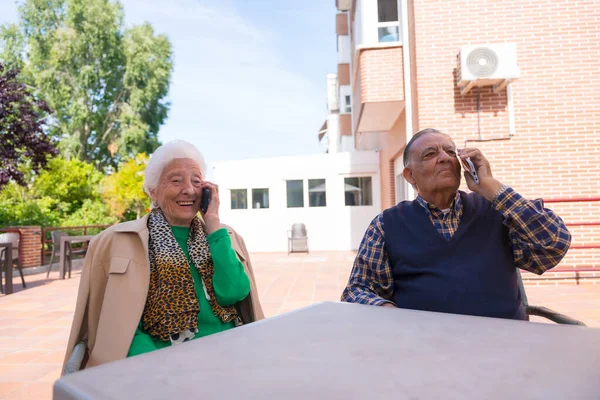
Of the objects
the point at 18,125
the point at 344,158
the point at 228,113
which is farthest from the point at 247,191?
the point at 228,113

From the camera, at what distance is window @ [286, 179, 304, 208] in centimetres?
1509

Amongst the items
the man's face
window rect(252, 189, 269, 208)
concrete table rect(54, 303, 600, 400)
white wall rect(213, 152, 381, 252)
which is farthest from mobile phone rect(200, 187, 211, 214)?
window rect(252, 189, 269, 208)

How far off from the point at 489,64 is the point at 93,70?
23.0 meters

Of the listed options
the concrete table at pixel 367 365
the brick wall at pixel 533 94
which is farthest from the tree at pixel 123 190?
the concrete table at pixel 367 365

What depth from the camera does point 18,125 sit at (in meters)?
10.3

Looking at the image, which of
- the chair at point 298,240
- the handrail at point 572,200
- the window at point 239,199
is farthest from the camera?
the window at point 239,199

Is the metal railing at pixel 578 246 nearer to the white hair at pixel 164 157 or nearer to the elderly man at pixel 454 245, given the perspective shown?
the elderly man at pixel 454 245

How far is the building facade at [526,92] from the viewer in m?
6.59

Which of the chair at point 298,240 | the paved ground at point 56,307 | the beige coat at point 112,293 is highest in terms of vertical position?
the beige coat at point 112,293

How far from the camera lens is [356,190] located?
48.3 ft

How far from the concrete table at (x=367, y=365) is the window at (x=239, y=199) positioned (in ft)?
47.6

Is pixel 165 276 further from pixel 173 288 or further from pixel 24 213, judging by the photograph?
pixel 24 213

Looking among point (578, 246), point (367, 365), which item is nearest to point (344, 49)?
point (578, 246)

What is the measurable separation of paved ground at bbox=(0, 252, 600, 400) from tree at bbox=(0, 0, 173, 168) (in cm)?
1648
